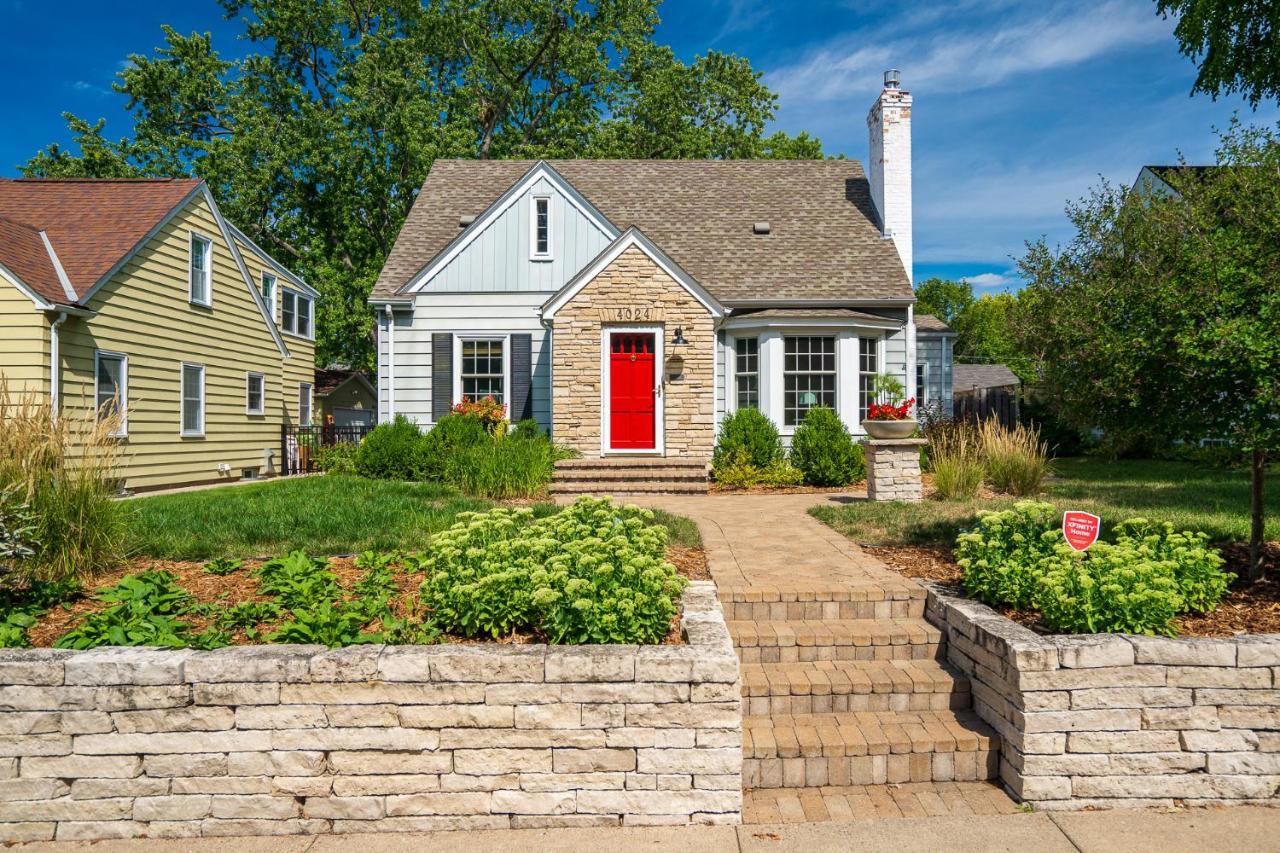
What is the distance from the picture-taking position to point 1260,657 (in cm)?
349

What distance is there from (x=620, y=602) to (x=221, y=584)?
3239mm

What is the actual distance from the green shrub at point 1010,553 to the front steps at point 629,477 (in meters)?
6.50

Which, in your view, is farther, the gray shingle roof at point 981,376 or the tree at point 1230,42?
the gray shingle roof at point 981,376

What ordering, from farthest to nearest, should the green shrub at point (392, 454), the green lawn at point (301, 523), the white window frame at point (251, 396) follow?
1. the white window frame at point (251, 396)
2. the green shrub at point (392, 454)
3. the green lawn at point (301, 523)

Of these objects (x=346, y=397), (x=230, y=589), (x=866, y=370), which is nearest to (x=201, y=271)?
(x=230, y=589)

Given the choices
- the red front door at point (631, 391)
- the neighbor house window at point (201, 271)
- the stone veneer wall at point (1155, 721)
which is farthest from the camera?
the neighbor house window at point (201, 271)

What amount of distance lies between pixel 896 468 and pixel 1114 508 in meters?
2.38

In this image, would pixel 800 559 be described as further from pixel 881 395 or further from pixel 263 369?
pixel 263 369

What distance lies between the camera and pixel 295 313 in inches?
818

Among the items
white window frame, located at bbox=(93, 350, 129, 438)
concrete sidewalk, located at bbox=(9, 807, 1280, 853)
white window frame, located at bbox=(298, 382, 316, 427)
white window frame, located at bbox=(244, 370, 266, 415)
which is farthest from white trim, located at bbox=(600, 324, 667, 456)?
white window frame, located at bbox=(298, 382, 316, 427)

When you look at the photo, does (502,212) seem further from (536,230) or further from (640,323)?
(640,323)

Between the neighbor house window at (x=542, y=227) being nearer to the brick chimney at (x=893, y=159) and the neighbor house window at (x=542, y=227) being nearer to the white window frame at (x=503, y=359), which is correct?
the white window frame at (x=503, y=359)

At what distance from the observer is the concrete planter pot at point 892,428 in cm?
948

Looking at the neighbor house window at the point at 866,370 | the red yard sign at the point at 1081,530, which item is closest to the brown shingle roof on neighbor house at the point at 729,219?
the neighbor house window at the point at 866,370
